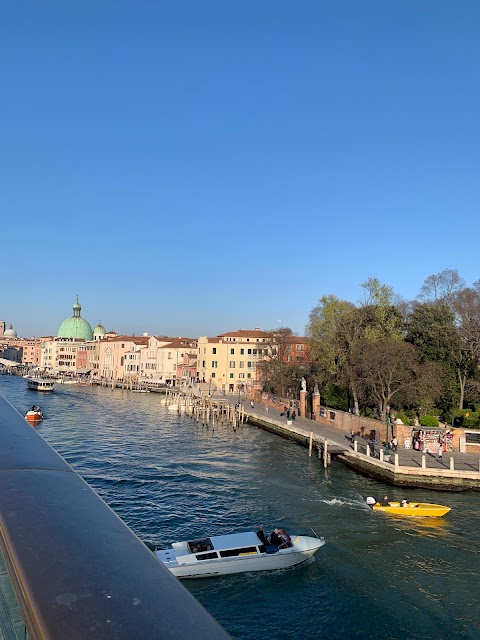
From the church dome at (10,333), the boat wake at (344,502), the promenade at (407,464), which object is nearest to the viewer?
the boat wake at (344,502)

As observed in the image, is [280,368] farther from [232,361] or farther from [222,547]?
[222,547]

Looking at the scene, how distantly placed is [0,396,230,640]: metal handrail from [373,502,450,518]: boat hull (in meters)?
17.5

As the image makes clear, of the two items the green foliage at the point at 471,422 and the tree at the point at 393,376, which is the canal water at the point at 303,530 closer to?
the tree at the point at 393,376

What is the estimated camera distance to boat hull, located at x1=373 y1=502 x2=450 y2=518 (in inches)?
721

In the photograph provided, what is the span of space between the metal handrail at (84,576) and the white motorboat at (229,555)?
457 inches

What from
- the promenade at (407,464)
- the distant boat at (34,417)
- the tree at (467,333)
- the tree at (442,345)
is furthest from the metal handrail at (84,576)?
the distant boat at (34,417)

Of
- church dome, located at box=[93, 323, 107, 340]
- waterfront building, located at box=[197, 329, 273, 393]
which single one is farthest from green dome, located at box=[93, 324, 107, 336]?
waterfront building, located at box=[197, 329, 273, 393]

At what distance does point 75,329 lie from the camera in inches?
4833

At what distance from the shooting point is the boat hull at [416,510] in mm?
18312

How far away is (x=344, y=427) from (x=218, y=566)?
72.8 ft

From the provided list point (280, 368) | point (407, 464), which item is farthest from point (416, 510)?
point (280, 368)

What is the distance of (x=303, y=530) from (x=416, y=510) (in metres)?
4.43

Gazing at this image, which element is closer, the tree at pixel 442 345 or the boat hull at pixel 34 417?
the tree at pixel 442 345

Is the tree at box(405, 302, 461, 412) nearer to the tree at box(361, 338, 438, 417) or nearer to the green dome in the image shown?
the tree at box(361, 338, 438, 417)
